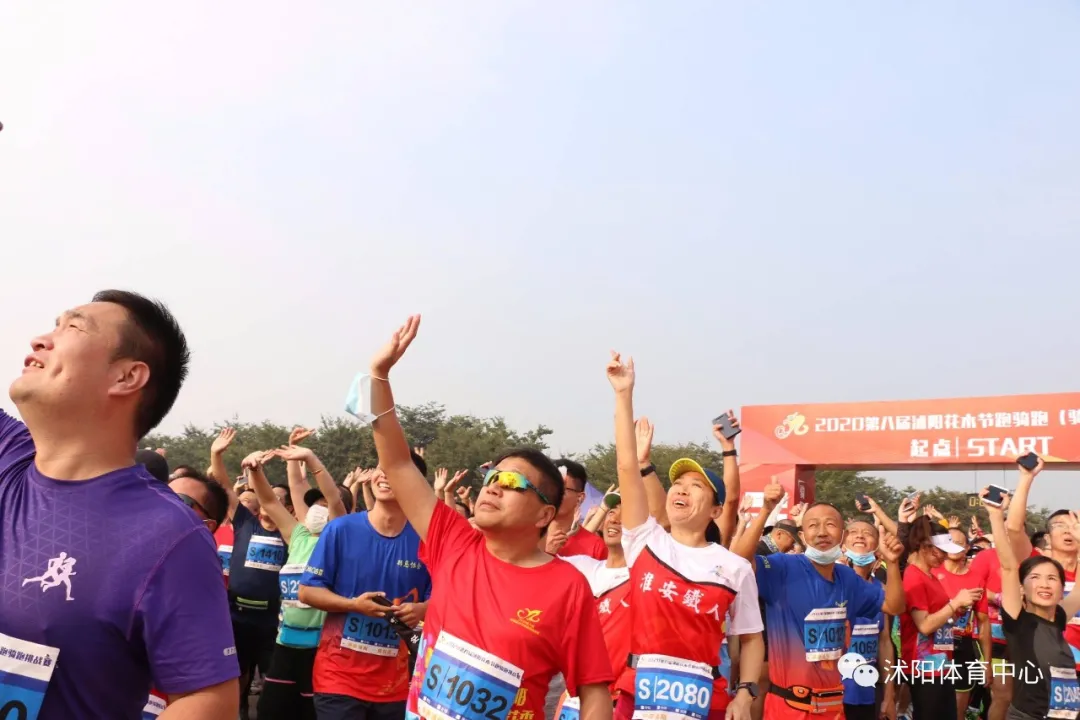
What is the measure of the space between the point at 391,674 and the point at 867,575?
474 centimetres

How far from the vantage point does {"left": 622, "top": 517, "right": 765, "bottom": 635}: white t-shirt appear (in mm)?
5070

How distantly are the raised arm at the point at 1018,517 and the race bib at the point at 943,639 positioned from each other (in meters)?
1.39

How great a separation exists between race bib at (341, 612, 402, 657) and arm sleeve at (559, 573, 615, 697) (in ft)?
7.37

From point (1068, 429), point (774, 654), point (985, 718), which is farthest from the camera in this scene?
point (1068, 429)

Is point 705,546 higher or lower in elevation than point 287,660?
higher

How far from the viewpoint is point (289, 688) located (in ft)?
21.0

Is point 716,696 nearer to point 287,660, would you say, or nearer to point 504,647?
point 504,647

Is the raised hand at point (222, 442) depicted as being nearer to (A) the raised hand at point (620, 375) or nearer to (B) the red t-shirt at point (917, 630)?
(A) the raised hand at point (620, 375)

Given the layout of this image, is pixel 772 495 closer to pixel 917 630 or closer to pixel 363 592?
pixel 363 592

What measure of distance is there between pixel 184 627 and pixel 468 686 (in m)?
1.53

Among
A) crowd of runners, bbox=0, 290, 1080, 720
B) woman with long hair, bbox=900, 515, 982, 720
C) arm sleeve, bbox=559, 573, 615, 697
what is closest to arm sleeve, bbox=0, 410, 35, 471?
crowd of runners, bbox=0, 290, 1080, 720

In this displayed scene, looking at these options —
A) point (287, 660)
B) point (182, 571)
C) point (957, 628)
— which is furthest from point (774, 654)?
point (182, 571)

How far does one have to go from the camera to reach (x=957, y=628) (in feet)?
30.8

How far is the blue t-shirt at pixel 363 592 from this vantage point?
17.9 ft
